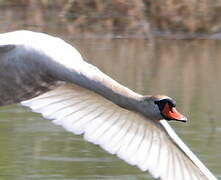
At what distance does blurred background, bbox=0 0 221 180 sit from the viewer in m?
10.3

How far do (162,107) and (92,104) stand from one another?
99cm

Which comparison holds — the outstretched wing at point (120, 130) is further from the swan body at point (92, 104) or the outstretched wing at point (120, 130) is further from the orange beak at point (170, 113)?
the orange beak at point (170, 113)

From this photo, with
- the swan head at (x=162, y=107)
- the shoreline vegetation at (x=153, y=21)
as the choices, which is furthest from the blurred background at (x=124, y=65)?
the swan head at (x=162, y=107)

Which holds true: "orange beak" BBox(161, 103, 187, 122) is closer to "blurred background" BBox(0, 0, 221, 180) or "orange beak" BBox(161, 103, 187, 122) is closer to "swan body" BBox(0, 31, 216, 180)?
"swan body" BBox(0, 31, 216, 180)

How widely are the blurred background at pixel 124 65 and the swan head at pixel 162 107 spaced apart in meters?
2.22

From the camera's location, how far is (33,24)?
20.1 meters

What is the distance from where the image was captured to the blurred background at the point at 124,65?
10320 millimetres

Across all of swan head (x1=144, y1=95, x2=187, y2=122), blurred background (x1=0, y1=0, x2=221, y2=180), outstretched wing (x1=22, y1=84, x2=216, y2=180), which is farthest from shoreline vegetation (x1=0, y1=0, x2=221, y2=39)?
swan head (x1=144, y1=95, x2=187, y2=122)

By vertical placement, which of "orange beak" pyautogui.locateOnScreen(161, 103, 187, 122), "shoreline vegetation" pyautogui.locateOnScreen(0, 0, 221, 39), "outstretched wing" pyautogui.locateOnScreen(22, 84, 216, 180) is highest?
"orange beak" pyautogui.locateOnScreen(161, 103, 187, 122)

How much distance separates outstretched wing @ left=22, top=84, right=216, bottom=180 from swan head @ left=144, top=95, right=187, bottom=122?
605 mm

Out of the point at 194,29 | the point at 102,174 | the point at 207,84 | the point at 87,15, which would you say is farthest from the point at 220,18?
the point at 102,174

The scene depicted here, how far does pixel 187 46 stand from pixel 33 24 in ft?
9.73

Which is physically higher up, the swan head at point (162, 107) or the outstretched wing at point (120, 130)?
the swan head at point (162, 107)

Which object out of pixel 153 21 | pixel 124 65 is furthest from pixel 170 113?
pixel 153 21
